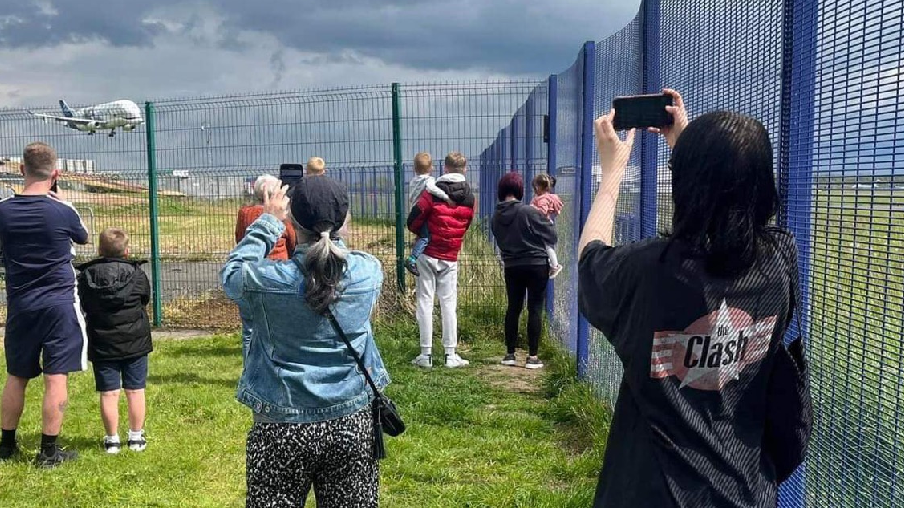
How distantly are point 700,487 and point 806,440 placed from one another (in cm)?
30

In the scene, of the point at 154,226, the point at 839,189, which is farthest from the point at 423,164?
the point at 839,189

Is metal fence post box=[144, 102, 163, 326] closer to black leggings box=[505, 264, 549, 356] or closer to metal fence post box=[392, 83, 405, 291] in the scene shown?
metal fence post box=[392, 83, 405, 291]

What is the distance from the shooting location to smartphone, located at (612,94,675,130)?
216cm

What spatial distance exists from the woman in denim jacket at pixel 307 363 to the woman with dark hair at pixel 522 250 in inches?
168

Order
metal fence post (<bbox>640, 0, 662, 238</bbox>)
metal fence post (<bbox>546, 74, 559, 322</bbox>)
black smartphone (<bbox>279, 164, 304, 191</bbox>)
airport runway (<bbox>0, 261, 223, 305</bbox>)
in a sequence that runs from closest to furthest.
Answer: metal fence post (<bbox>640, 0, 662, 238</bbox>), black smartphone (<bbox>279, 164, 304, 191</bbox>), metal fence post (<bbox>546, 74, 559, 322</bbox>), airport runway (<bbox>0, 261, 223, 305</bbox>)

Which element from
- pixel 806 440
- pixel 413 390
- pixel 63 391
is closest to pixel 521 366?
pixel 413 390

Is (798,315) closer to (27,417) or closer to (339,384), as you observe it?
(339,384)

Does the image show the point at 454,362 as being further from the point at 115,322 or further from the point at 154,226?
the point at 154,226

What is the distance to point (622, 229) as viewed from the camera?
4996 millimetres

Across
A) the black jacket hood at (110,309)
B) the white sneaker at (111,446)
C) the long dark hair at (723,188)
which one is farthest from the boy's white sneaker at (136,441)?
the long dark hair at (723,188)

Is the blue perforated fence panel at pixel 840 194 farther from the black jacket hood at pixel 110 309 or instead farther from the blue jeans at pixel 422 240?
the blue jeans at pixel 422 240

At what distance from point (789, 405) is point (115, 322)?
4230mm

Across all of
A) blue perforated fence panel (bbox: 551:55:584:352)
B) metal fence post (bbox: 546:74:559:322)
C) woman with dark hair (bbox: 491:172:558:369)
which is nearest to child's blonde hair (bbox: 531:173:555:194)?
blue perforated fence panel (bbox: 551:55:584:352)

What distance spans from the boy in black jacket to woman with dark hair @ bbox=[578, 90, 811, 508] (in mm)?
3923
